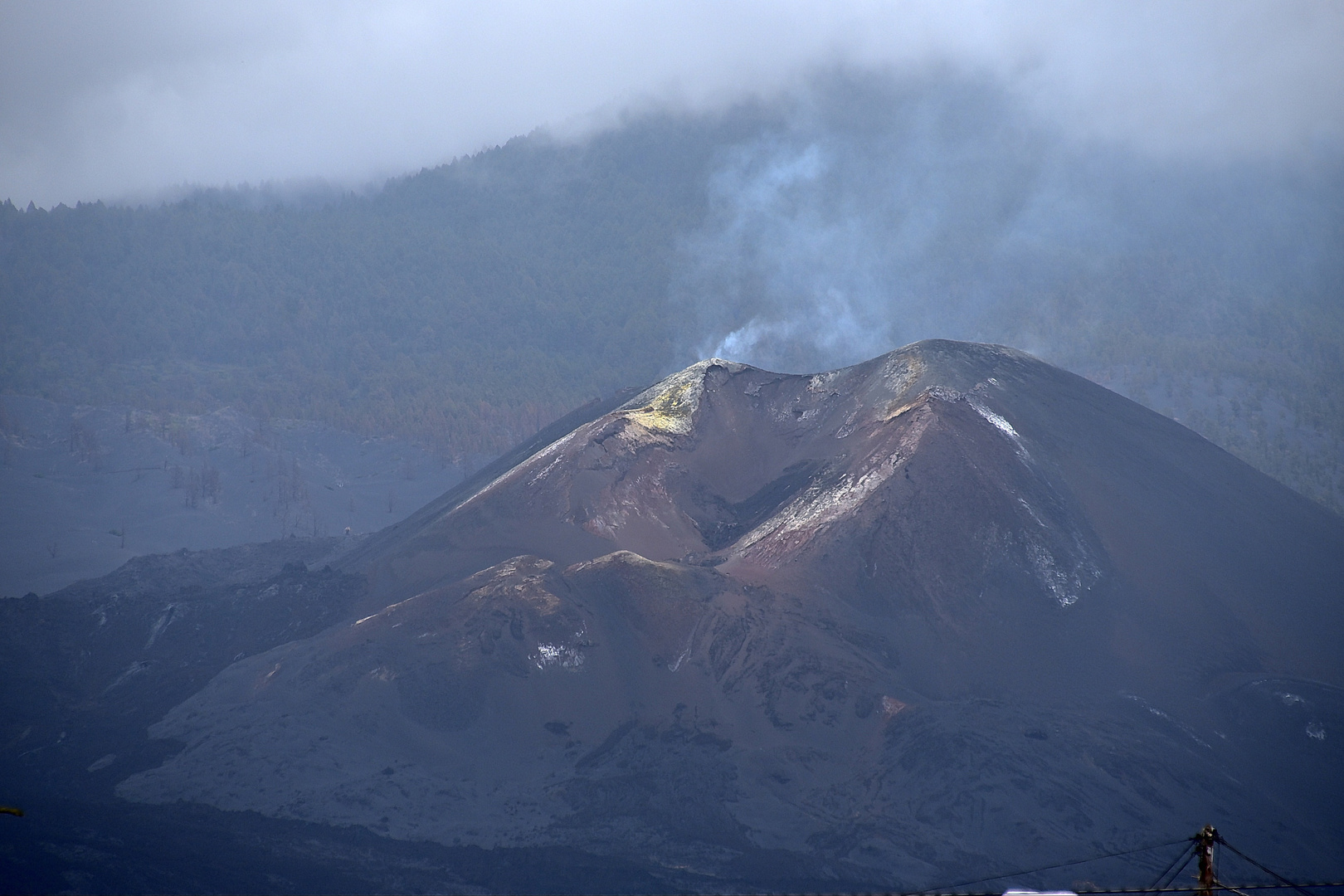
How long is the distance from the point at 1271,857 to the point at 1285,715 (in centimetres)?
836

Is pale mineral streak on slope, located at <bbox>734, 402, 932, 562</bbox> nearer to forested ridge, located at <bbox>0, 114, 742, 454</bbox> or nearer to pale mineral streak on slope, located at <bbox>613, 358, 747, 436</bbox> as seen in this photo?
pale mineral streak on slope, located at <bbox>613, 358, 747, 436</bbox>

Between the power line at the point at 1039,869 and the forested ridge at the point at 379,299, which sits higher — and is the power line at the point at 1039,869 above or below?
below

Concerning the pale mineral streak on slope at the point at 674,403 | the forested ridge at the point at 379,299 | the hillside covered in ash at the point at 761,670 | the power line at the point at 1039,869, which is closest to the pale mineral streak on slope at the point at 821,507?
the hillside covered in ash at the point at 761,670

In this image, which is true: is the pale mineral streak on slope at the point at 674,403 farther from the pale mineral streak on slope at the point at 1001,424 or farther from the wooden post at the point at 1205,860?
the wooden post at the point at 1205,860

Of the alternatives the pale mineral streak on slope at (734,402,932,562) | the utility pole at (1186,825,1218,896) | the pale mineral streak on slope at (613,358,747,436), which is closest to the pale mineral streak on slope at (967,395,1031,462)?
the pale mineral streak on slope at (734,402,932,562)

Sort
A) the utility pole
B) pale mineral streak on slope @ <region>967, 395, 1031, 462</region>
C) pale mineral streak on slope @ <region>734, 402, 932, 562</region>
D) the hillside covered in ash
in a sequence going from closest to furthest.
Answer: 1. the utility pole
2. the hillside covered in ash
3. pale mineral streak on slope @ <region>734, 402, 932, 562</region>
4. pale mineral streak on slope @ <region>967, 395, 1031, 462</region>

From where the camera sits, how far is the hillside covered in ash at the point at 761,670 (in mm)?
40844

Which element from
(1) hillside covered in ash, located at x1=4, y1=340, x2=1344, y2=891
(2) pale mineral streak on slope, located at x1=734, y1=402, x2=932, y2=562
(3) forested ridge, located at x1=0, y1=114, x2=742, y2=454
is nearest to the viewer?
(1) hillside covered in ash, located at x1=4, y1=340, x2=1344, y2=891

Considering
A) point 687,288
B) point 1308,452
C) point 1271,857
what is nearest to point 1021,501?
point 1271,857

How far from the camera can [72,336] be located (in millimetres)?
155375

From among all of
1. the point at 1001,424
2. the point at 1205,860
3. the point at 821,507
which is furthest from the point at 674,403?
the point at 1205,860

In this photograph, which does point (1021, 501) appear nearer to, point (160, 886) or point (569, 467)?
point (569, 467)

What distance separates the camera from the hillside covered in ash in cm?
4084

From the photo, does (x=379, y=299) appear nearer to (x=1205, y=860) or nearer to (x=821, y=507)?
(x=821, y=507)
